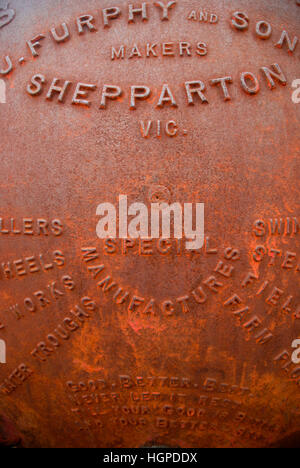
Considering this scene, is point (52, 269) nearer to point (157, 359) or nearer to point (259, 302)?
point (157, 359)

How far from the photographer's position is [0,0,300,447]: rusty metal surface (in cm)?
115

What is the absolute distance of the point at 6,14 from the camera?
1.28 meters

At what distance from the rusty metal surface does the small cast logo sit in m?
0.02

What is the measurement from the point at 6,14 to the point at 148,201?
79 centimetres

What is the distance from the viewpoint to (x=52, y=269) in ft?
3.94

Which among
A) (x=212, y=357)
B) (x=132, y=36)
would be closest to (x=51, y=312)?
(x=212, y=357)

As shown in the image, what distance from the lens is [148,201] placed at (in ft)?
3.79

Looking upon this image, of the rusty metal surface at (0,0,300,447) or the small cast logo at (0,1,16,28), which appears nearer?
the rusty metal surface at (0,0,300,447)

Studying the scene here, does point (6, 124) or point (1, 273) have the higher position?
point (6, 124)

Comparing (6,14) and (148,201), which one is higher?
(6,14)

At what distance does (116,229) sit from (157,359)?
17.0 inches

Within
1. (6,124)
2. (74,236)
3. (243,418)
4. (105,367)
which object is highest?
(6,124)

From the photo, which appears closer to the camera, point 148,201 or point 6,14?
point 148,201
